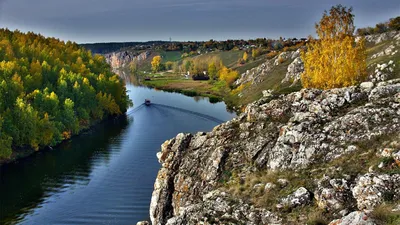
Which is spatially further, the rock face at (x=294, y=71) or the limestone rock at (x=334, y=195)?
the rock face at (x=294, y=71)

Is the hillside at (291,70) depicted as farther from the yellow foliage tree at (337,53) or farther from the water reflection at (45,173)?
the water reflection at (45,173)

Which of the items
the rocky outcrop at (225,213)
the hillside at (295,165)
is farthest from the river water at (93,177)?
the rocky outcrop at (225,213)

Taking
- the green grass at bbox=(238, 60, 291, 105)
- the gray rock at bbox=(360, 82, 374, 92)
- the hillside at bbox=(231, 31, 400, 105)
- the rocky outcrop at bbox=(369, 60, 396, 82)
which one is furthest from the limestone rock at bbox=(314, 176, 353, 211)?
the green grass at bbox=(238, 60, 291, 105)

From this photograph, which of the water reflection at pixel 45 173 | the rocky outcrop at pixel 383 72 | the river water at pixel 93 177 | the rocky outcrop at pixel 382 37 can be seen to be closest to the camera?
the river water at pixel 93 177

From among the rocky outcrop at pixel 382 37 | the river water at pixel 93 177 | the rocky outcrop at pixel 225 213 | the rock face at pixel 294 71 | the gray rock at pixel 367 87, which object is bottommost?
the river water at pixel 93 177

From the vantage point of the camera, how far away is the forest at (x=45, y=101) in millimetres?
80562

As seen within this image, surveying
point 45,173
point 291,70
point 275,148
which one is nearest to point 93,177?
point 45,173

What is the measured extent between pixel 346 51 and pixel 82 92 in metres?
80.3

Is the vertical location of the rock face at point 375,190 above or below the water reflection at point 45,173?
above

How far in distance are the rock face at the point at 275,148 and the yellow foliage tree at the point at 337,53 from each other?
2193 centimetres

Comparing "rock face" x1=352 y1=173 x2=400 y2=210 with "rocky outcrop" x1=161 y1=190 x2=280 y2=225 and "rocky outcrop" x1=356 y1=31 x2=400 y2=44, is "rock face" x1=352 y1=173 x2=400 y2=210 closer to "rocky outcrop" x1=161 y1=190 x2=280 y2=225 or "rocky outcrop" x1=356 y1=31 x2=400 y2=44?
"rocky outcrop" x1=161 y1=190 x2=280 y2=225

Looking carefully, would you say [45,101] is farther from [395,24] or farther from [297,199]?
[395,24]

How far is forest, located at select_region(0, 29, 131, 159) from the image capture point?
80.6 meters

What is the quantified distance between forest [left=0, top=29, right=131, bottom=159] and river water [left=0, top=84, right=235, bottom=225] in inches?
164
